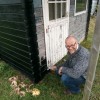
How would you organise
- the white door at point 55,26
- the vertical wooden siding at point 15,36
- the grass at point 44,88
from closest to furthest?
the vertical wooden siding at point 15,36 → the grass at point 44,88 → the white door at point 55,26

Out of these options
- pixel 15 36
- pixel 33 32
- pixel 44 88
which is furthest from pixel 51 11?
pixel 44 88

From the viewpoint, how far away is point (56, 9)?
10.9ft

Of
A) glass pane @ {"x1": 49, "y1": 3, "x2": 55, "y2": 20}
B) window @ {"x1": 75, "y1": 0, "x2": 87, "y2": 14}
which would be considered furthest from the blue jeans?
window @ {"x1": 75, "y1": 0, "x2": 87, "y2": 14}

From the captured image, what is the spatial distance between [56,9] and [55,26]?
16.3 inches

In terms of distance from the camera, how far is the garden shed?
254 cm

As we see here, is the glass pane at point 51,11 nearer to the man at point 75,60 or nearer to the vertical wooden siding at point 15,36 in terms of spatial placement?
the vertical wooden siding at point 15,36

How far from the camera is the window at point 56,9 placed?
3.10m

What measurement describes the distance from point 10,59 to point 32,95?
4.36 ft

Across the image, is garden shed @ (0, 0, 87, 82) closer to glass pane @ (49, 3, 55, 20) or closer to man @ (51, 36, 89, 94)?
glass pane @ (49, 3, 55, 20)

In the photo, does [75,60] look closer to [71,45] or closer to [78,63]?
[78,63]

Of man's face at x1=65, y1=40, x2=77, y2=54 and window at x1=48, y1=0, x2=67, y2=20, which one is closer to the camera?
man's face at x1=65, y1=40, x2=77, y2=54

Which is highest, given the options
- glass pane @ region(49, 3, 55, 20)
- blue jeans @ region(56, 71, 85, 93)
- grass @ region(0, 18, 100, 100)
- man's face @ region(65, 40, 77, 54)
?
glass pane @ region(49, 3, 55, 20)

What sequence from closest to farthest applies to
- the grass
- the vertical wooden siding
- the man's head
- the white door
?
the man's head
the vertical wooden siding
the grass
the white door

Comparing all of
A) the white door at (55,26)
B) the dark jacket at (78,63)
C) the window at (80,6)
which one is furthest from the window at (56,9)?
the dark jacket at (78,63)
